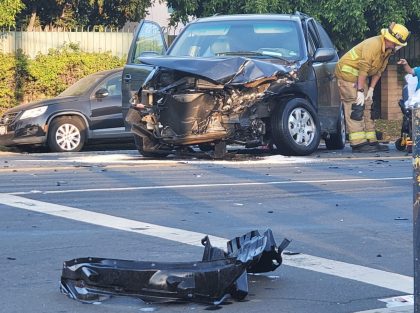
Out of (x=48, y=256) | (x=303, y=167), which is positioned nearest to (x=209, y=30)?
(x=303, y=167)

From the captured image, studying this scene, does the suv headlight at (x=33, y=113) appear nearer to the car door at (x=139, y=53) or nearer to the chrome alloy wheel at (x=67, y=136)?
the chrome alloy wheel at (x=67, y=136)

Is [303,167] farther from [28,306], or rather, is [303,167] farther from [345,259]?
[28,306]

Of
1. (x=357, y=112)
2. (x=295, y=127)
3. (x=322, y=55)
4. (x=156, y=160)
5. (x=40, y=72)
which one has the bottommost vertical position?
(x=156, y=160)

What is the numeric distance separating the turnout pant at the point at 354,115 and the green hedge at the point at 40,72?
8.55 meters

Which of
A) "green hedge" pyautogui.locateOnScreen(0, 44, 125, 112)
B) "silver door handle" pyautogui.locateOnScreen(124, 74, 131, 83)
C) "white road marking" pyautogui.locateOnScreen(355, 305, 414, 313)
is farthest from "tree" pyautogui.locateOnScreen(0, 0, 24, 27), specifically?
"white road marking" pyautogui.locateOnScreen(355, 305, 414, 313)

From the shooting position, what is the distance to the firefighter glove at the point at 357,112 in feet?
45.9

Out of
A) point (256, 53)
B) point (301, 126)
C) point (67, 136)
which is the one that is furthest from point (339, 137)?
point (67, 136)

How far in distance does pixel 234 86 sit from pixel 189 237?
15.8 ft

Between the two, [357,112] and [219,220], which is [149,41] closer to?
[357,112]

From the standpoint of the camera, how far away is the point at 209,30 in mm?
13703

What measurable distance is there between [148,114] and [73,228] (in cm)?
470

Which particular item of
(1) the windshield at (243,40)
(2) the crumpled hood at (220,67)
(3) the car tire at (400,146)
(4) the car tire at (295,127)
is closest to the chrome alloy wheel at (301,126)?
(4) the car tire at (295,127)

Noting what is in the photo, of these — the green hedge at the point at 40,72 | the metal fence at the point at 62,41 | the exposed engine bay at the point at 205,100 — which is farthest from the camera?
the metal fence at the point at 62,41

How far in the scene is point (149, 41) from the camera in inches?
566
